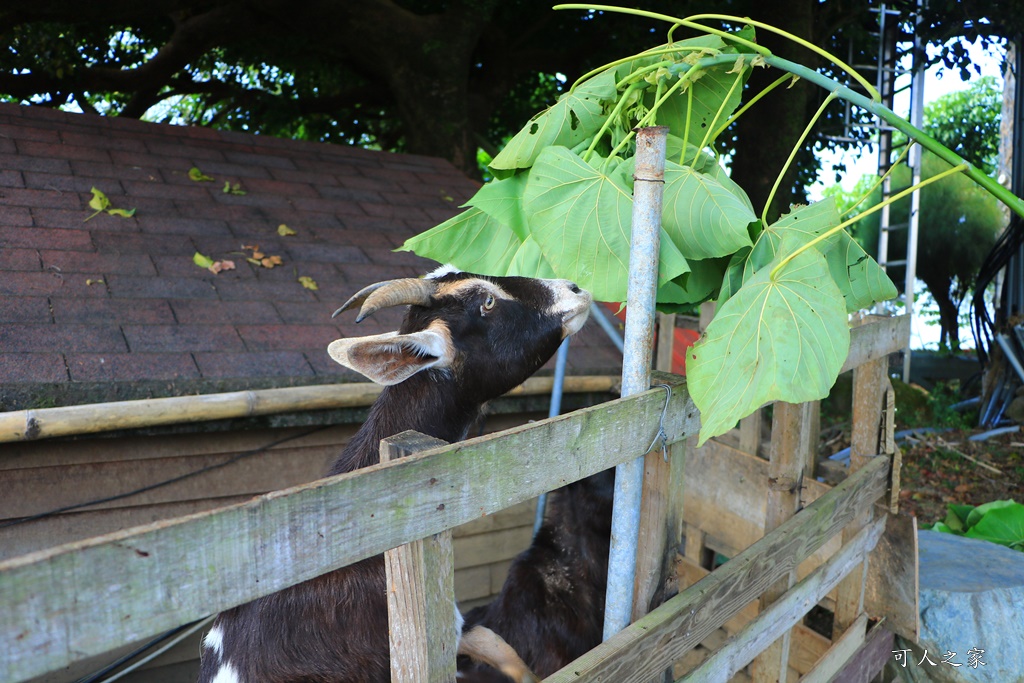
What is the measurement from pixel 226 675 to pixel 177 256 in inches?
110

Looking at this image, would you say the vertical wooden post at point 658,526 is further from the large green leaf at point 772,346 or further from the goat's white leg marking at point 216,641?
the goat's white leg marking at point 216,641

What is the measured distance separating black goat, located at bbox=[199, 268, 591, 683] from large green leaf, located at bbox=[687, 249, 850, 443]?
924mm

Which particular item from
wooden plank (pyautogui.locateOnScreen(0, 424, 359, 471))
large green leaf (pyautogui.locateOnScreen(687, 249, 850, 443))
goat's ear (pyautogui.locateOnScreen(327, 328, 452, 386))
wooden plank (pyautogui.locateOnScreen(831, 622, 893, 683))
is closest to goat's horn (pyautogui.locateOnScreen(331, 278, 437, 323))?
goat's ear (pyautogui.locateOnScreen(327, 328, 452, 386))

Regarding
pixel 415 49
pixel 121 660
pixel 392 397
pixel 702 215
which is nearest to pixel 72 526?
pixel 121 660

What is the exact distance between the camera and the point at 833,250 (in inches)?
90.7

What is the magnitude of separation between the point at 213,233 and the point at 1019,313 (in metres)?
8.41

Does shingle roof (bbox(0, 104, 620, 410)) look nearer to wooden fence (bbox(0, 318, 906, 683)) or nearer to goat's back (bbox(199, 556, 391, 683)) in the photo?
goat's back (bbox(199, 556, 391, 683))

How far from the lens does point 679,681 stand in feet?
7.14

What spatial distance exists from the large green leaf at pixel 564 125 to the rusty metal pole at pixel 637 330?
0.49 meters

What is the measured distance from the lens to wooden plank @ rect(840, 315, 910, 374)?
2.96 m

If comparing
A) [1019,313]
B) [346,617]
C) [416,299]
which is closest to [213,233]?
[416,299]

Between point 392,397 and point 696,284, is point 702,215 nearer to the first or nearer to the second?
point 696,284

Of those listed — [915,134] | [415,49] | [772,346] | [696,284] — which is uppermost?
[415,49]

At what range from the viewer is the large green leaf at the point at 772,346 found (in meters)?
1.61
